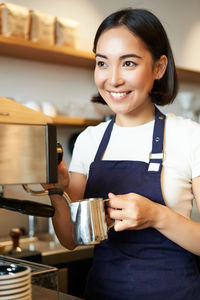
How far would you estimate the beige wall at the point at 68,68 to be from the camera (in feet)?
9.14

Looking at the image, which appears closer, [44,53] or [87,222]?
[87,222]

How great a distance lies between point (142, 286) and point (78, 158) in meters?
0.46

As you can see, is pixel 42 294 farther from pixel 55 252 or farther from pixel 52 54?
pixel 52 54

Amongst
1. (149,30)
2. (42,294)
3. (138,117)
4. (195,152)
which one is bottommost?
(42,294)

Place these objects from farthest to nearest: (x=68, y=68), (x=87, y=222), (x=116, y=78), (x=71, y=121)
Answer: (x=68, y=68), (x=71, y=121), (x=116, y=78), (x=87, y=222)

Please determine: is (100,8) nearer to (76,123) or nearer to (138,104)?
(76,123)

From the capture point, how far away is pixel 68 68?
309cm

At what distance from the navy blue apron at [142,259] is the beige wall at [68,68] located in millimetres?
1380

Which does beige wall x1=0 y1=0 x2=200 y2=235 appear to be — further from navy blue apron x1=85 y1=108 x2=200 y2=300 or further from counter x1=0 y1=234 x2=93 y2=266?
navy blue apron x1=85 y1=108 x2=200 y2=300

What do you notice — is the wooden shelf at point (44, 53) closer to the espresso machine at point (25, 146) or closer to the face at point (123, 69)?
the face at point (123, 69)

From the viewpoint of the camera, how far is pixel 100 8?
3.27m

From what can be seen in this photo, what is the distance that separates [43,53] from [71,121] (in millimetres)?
464

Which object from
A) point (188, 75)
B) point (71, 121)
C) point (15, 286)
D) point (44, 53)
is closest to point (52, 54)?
point (44, 53)

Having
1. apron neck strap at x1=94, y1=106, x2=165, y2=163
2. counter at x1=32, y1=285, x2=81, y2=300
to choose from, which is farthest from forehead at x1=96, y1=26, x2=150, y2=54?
counter at x1=32, y1=285, x2=81, y2=300
